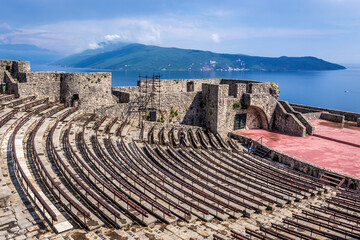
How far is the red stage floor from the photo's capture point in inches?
785

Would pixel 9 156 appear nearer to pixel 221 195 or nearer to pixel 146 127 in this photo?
pixel 221 195

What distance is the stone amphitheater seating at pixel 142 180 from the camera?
33.3ft

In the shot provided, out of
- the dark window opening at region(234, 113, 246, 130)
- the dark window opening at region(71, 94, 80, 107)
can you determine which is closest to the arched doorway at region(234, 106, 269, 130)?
the dark window opening at region(234, 113, 246, 130)

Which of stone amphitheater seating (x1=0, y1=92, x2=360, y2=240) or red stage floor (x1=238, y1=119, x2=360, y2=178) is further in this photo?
red stage floor (x1=238, y1=119, x2=360, y2=178)

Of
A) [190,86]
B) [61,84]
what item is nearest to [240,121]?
[190,86]

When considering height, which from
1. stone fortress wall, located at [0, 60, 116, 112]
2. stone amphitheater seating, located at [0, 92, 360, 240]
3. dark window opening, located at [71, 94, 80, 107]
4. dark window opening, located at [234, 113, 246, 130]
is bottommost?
stone amphitheater seating, located at [0, 92, 360, 240]

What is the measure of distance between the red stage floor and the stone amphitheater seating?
3476 mm

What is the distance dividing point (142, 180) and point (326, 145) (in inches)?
696

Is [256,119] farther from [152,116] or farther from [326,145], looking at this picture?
[152,116]

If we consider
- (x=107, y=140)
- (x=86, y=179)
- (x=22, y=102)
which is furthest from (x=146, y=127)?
(x=86, y=179)

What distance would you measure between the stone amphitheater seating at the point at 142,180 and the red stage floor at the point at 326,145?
348 centimetres

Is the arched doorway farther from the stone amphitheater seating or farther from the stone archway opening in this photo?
the stone amphitheater seating

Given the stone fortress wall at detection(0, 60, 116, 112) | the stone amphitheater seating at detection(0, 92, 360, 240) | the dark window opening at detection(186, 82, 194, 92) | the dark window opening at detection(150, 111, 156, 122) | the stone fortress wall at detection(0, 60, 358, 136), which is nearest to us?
the stone amphitheater seating at detection(0, 92, 360, 240)

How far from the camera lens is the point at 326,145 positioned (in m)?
24.1
